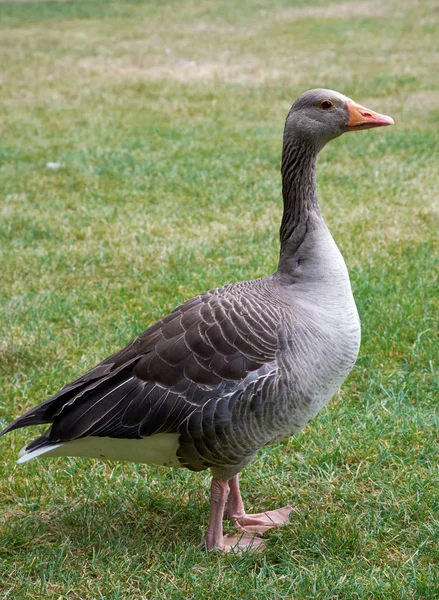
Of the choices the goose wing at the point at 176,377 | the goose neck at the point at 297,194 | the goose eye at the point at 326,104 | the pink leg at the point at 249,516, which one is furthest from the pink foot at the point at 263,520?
the goose eye at the point at 326,104

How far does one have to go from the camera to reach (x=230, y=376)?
2.89 metres

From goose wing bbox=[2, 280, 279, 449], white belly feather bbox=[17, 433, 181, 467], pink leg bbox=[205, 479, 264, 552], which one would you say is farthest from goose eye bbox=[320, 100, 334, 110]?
pink leg bbox=[205, 479, 264, 552]

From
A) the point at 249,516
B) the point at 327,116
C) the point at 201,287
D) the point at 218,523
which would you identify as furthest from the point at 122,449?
the point at 201,287

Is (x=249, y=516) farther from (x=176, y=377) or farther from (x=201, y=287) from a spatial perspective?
(x=201, y=287)

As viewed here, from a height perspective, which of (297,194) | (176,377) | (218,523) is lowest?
(218,523)

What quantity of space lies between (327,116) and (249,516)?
1663mm

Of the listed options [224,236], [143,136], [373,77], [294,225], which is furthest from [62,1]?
[294,225]

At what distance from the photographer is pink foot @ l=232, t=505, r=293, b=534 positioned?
3256mm

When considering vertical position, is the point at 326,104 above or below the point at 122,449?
above

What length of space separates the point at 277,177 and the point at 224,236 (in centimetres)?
170

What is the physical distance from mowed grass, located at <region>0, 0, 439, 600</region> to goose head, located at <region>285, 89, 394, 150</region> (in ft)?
4.69

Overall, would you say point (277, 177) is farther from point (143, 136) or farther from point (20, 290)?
point (20, 290)

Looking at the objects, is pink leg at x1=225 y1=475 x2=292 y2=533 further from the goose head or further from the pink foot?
the goose head

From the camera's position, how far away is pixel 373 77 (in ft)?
38.8
